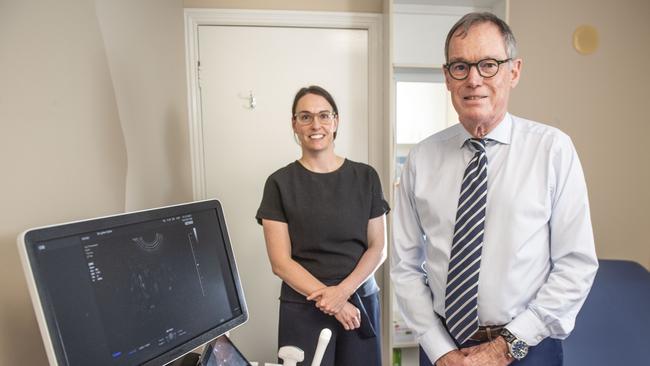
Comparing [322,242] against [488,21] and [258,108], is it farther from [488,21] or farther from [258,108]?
[258,108]

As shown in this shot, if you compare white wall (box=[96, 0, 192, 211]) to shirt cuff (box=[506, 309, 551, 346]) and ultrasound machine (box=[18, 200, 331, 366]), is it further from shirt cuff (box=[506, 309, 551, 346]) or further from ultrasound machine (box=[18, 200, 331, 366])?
shirt cuff (box=[506, 309, 551, 346])

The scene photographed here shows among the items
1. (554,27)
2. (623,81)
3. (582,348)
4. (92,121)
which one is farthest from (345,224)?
(623,81)

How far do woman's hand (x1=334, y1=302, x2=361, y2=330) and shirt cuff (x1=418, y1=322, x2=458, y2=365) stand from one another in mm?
311

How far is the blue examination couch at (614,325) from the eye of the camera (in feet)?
4.80

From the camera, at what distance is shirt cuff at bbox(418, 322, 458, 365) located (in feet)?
3.21

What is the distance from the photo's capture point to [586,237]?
894 mm

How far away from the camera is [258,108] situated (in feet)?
6.91

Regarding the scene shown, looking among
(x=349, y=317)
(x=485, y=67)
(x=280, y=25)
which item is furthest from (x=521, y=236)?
(x=280, y=25)

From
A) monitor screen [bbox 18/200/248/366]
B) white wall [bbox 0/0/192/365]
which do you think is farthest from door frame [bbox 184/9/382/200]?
monitor screen [bbox 18/200/248/366]

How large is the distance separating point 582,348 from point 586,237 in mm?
922

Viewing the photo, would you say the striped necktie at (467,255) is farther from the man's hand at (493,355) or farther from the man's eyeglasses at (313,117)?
the man's eyeglasses at (313,117)

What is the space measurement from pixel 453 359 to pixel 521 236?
1.21ft

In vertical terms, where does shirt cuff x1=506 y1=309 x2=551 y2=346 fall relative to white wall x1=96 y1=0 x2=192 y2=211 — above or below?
below

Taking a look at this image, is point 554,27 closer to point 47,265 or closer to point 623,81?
point 623,81
